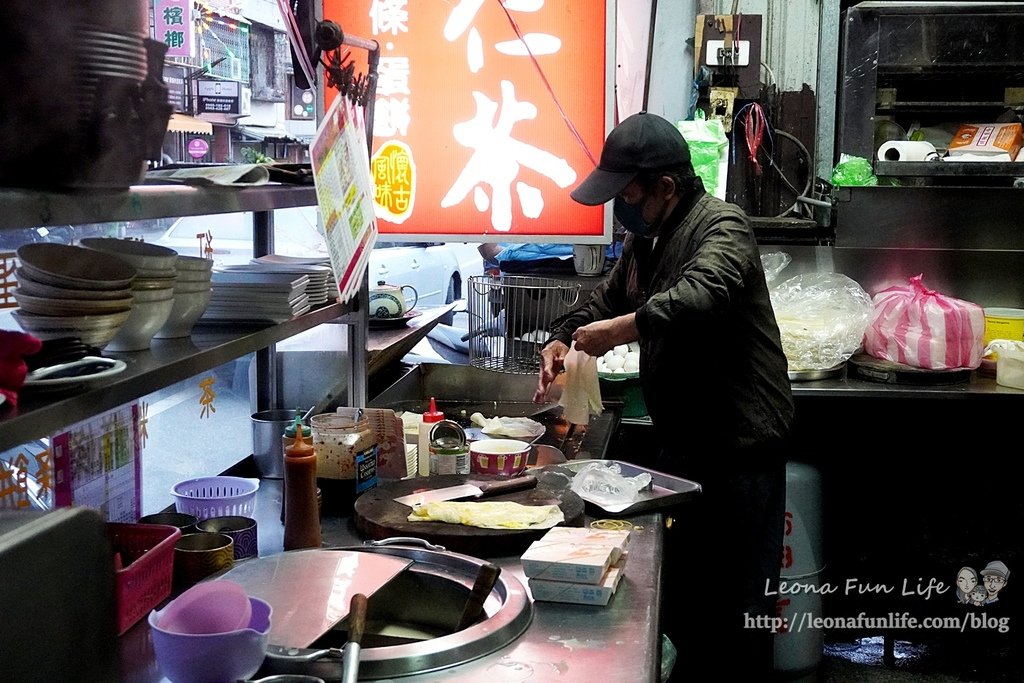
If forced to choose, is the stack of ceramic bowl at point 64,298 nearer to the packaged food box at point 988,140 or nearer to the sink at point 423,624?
the sink at point 423,624

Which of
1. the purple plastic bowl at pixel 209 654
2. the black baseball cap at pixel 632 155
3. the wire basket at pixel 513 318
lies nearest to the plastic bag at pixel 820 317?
the wire basket at pixel 513 318

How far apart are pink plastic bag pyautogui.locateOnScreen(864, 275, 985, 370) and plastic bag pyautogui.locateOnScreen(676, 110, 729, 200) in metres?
0.96

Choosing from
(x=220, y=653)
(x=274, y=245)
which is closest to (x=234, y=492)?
(x=220, y=653)

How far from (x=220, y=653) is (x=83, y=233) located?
1.28 m

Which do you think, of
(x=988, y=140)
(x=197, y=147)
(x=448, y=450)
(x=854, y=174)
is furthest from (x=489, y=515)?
(x=197, y=147)

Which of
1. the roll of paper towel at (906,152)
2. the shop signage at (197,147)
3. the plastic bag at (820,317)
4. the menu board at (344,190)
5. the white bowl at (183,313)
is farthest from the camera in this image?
the shop signage at (197,147)

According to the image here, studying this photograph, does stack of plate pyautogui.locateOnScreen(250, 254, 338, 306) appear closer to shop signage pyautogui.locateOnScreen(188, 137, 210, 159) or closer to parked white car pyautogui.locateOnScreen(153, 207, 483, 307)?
parked white car pyautogui.locateOnScreen(153, 207, 483, 307)

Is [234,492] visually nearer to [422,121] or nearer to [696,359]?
[696,359]

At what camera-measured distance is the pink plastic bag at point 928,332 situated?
4.09 m

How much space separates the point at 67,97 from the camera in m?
1.28

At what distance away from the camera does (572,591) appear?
76.7 inches

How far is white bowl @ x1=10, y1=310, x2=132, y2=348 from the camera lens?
1527 mm

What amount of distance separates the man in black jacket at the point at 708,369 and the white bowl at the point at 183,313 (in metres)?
1.34

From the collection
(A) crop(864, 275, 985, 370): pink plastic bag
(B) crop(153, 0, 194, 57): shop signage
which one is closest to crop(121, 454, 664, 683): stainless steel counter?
(A) crop(864, 275, 985, 370): pink plastic bag
